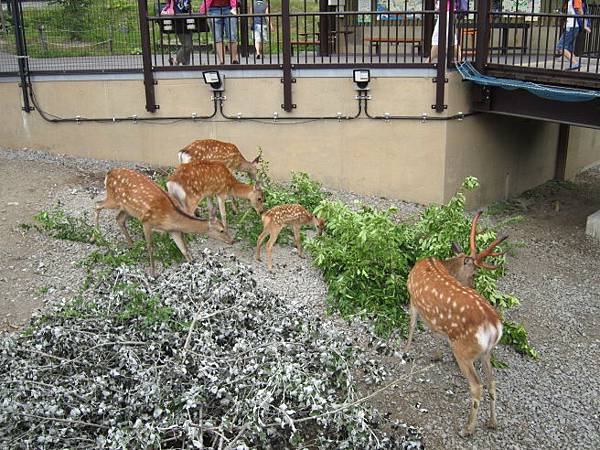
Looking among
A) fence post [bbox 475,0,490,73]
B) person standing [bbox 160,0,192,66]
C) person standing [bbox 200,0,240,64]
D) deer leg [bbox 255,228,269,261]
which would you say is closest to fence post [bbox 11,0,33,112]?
person standing [bbox 160,0,192,66]

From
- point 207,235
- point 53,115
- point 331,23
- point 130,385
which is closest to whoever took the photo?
point 130,385

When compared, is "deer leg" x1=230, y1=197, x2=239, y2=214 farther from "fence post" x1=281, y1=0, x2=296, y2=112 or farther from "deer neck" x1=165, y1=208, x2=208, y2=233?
"fence post" x1=281, y1=0, x2=296, y2=112

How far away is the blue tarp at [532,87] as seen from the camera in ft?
35.0

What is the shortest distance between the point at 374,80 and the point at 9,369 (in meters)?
7.88

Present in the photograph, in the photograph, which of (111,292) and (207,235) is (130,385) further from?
(207,235)

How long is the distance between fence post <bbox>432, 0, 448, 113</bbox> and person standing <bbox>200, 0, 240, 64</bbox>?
10.4 ft

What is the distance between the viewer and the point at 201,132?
1296 cm

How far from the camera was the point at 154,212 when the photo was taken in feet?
28.6

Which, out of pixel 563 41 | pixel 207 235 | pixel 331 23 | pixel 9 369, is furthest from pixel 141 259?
pixel 331 23

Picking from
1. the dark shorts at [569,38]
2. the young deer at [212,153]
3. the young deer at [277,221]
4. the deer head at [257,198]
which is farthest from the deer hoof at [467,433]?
the dark shorts at [569,38]

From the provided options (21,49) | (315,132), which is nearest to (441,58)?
(315,132)

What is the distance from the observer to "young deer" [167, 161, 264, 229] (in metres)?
9.54

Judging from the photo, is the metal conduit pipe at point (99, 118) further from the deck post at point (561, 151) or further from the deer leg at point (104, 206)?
the deck post at point (561, 151)

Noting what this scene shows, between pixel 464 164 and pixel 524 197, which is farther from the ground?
pixel 464 164
